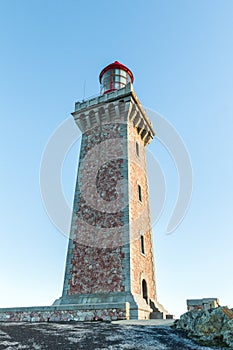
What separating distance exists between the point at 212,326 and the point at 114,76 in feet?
55.0

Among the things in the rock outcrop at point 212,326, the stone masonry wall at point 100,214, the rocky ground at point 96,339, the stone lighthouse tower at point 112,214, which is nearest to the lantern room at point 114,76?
the stone lighthouse tower at point 112,214

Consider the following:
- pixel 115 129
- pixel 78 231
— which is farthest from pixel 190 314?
pixel 115 129

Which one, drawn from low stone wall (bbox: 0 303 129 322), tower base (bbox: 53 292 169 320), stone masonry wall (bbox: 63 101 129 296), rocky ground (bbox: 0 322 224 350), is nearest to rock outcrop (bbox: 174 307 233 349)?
rocky ground (bbox: 0 322 224 350)

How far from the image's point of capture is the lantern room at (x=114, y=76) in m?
19.5

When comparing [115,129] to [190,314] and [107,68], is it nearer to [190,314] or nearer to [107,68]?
[107,68]

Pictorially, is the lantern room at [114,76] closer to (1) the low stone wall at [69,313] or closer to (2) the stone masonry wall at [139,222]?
(2) the stone masonry wall at [139,222]

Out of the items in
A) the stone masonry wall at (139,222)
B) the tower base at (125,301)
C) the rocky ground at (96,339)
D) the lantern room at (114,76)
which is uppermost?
the lantern room at (114,76)

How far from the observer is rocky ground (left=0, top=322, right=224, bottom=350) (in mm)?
5188

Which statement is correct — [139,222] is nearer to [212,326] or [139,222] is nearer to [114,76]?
[212,326]

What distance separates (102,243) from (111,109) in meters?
7.68

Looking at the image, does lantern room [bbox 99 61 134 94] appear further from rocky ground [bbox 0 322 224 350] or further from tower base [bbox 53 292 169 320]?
rocky ground [bbox 0 322 224 350]

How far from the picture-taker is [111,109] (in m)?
16.7

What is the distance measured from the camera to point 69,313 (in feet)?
35.1

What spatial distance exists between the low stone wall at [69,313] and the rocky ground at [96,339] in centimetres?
285
